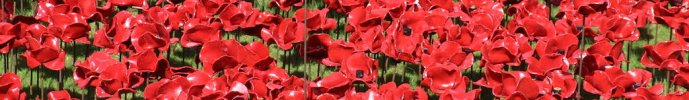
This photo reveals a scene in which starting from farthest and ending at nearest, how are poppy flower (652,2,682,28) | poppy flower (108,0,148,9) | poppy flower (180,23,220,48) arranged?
poppy flower (652,2,682,28), poppy flower (108,0,148,9), poppy flower (180,23,220,48)

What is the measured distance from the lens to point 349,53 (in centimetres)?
406

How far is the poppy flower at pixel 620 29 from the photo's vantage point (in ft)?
15.2

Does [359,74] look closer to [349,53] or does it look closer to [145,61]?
[349,53]

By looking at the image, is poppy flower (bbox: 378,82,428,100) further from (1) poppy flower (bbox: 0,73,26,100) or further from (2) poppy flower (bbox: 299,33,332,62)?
(1) poppy flower (bbox: 0,73,26,100)

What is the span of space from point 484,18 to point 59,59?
1526mm

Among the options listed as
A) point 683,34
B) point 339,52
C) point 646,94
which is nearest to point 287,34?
point 339,52

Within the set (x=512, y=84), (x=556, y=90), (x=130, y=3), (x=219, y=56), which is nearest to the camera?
(x=512, y=84)

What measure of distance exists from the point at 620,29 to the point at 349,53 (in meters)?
1.16

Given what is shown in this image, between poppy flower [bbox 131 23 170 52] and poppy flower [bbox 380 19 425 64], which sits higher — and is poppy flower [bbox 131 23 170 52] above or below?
above

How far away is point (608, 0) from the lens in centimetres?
518

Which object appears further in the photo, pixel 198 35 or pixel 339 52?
pixel 198 35

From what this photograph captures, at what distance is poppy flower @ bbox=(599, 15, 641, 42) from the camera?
4.62 meters

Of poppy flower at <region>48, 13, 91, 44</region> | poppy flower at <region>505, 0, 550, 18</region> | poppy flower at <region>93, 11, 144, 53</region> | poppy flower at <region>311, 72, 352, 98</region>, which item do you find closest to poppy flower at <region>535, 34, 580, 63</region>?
poppy flower at <region>505, 0, 550, 18</region>

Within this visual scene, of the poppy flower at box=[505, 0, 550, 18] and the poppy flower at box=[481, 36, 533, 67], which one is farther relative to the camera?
the poppy flower at box=[505, 0, 550, 18]
